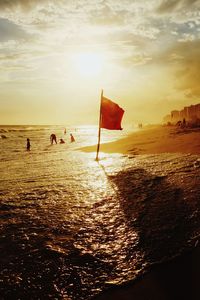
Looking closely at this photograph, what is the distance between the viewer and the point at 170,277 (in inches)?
153

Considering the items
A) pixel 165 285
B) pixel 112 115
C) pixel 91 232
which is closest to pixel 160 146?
pixel 112 115

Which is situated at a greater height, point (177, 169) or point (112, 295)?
point (177, 169)

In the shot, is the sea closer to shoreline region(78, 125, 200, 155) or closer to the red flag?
the red flag

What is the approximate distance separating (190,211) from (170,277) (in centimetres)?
266

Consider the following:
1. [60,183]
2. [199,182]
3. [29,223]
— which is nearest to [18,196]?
[60,183]

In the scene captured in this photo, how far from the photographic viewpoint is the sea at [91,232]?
13.2 ft

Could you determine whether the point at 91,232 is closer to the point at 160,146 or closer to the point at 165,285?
the point at 165,285

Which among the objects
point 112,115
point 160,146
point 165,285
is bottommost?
point 165,285

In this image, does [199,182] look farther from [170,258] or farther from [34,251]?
[34,251]

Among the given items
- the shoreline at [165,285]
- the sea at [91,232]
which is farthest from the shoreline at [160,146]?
the shoreline at [165,285]

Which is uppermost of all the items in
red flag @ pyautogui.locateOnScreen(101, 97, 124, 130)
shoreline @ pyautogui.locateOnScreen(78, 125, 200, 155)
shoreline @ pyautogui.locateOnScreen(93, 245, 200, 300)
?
red flag @ pyautogui.locateOnScreen(101, 97, 124, 130)

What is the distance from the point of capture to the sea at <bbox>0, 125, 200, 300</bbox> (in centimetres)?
402

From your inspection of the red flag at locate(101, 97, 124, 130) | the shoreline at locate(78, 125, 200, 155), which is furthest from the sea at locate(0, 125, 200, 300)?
the shoreline at locate(78, 125, 200, 155)

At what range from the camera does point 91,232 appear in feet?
18.2
